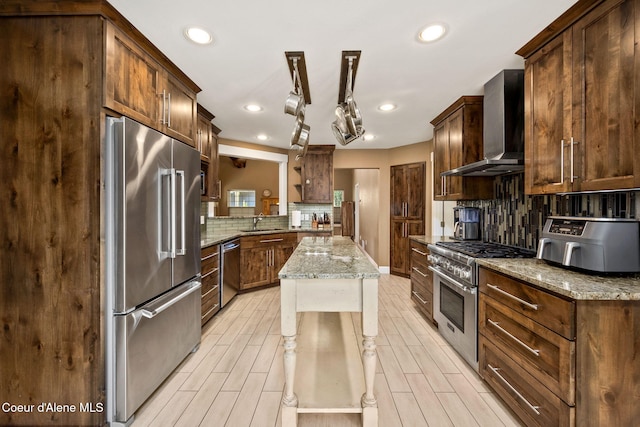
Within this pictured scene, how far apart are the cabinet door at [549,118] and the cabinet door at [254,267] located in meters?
3.39

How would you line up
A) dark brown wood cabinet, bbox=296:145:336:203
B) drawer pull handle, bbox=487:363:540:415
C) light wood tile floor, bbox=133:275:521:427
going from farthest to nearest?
1. dark brown wood cabinet, bbox=296:145:336:203
2. light wood tile floor, bbox=133:275:521:427
3. drawer pull handle, bbox=487:363:540:415

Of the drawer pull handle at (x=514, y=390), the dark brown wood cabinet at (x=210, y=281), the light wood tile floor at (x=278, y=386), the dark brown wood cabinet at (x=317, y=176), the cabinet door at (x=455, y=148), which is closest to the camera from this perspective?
the drawer pull handle at (x=514, y=390)

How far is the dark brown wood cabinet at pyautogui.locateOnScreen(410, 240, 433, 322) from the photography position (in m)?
2.98

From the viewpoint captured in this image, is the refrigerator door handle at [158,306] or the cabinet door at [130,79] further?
the refrigerator door handle at [158,306]

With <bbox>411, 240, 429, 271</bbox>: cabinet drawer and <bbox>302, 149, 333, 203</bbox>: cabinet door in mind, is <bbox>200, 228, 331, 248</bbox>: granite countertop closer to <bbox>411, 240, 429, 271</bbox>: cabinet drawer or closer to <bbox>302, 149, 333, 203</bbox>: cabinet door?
<bbox>302, 149, 333, 203</bbox>: cabinet door

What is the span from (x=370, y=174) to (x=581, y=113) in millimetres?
4934

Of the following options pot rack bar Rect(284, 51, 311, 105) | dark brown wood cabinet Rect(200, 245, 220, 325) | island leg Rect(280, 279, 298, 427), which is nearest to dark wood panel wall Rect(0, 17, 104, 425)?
island leg Rect(280, 279, 298, 427)

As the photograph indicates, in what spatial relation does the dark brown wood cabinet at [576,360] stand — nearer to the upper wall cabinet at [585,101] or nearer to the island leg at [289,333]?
the upper wall cabinet at [585,101]

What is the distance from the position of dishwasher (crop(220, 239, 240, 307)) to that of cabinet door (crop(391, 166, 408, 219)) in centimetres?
295

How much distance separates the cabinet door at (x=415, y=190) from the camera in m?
4.84

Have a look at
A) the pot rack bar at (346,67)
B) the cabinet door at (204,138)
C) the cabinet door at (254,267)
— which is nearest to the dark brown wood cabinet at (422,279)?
the pot rack bar at (346,67)

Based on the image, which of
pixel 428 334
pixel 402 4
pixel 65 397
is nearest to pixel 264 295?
pixel 428 334

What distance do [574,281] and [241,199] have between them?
274 inches

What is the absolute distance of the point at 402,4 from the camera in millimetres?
1540
